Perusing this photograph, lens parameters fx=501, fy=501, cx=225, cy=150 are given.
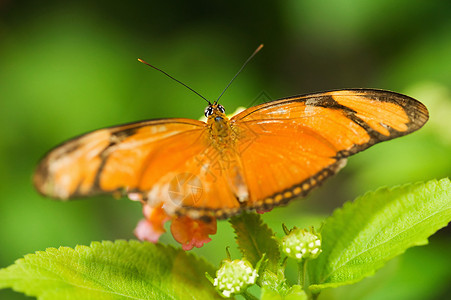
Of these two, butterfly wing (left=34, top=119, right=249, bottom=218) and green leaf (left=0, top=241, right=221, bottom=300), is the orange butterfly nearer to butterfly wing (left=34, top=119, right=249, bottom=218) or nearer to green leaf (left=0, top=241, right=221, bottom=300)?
butterfly wing (left=34, top=119, right=249, bottom=218)

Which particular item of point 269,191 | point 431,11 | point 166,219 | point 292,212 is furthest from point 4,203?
point 431,11

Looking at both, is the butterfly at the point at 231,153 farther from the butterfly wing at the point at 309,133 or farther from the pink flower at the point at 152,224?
the pink flower at the point at 152,224

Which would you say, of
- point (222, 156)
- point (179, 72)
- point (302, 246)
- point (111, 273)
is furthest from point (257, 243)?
point (179, 72)

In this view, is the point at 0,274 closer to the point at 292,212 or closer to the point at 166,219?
the point at 166,219

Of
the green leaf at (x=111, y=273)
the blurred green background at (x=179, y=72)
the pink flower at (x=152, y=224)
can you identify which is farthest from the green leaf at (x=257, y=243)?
the blurred green background at (x=179, y=72)

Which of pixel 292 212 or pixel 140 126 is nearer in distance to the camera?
pixel 140 126

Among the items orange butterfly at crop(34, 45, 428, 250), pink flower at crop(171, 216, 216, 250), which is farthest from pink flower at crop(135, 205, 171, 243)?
pink flower at crop(171, 216, 216, 250)
